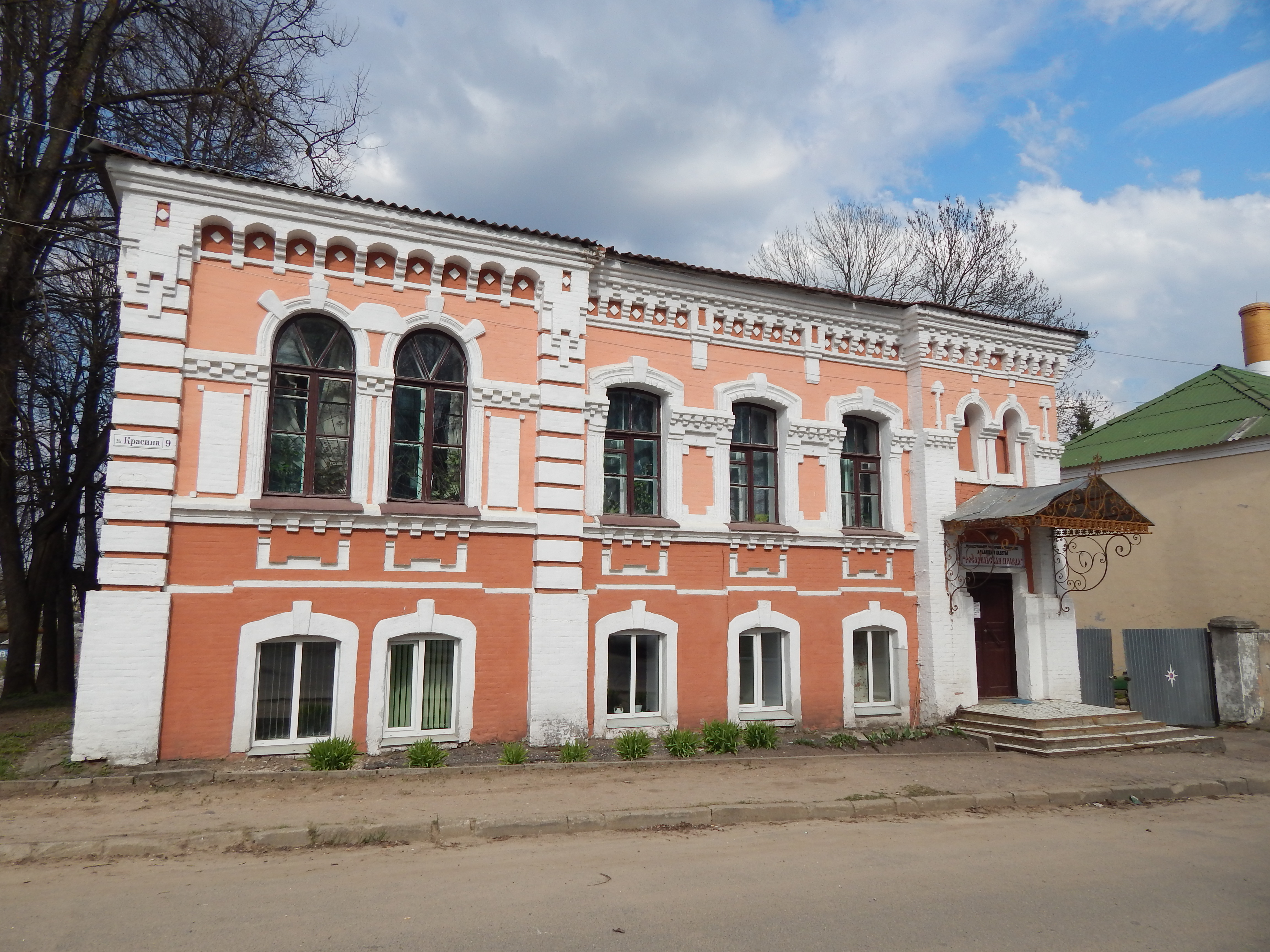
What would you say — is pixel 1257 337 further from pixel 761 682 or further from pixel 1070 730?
pixel 761 682

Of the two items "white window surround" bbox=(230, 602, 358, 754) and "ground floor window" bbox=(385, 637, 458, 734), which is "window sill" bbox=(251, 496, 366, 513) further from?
"ground floor window" bbox=(385, 637, 458, 734)

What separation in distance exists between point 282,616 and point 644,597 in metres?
4.78

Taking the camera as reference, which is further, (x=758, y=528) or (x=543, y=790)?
(x=758, y=528)

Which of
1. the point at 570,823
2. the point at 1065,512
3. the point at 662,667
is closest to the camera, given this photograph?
the point at 570,823

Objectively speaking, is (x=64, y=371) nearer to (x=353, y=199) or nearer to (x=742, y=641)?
(x=353, y=199)

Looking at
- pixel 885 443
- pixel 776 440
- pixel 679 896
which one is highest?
pixel 885 443

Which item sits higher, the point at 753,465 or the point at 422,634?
the point at 753,465

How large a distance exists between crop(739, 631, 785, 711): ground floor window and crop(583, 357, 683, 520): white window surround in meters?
2.29

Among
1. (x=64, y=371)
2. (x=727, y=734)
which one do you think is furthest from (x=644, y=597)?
(x=64, y=371)

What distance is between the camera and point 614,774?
9820mm

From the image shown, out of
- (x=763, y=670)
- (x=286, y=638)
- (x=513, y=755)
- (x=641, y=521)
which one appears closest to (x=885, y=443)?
(x=763, y=670)

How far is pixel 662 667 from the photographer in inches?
476

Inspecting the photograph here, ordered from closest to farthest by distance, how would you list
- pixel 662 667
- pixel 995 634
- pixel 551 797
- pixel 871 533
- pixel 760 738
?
pixel 551 797 → pixel 760 738 → pixel 662 667 → pixel 871 533 → pixel 995 634

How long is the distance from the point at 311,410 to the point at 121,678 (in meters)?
3.65
